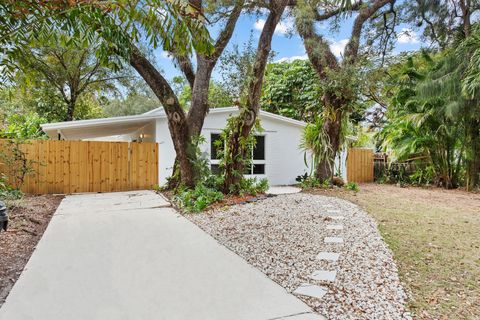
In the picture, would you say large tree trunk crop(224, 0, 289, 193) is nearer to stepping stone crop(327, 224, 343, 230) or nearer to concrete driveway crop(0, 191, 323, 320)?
concrete driveway crop(0, 191, 323, 320)

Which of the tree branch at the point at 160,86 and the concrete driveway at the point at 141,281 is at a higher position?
the tree branch at the point at 160,86

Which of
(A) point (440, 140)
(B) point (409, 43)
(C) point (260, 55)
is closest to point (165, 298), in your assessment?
(C) point (260, 55)

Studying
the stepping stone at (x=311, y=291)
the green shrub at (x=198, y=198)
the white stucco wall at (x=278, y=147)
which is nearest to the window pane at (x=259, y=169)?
the white stucco wall at (x=278, y=147)

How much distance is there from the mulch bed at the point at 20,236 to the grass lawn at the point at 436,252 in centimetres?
355

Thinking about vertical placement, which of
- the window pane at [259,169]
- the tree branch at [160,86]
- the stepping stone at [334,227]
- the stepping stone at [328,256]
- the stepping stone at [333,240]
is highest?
the tree branch at [160,86]

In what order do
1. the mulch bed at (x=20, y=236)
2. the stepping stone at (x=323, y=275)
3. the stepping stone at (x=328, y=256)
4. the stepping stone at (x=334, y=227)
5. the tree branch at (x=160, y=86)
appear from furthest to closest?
the tree branch at (x=160, y=86), the stepping stone at (x=334, y=227), the stepping stone at (x=328, y=256), the mulch bed at (x=20, y=236), the stepping stone at (x=323, y=275)

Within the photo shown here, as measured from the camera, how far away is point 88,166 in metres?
8.97

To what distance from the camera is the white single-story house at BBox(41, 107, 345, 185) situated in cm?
980

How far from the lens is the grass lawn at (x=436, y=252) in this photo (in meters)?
2.45

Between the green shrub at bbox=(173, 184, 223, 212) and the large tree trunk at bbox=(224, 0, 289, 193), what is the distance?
22.5 inches

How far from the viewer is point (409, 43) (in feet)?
37.0

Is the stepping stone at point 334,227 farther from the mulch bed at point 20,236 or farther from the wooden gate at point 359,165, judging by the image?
the wooden gate at point 359,165

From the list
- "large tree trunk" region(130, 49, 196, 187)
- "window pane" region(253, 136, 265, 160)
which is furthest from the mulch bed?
"window pane" region(253, 136, 265, 160)

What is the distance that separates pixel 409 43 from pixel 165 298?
12.4 meters
